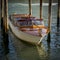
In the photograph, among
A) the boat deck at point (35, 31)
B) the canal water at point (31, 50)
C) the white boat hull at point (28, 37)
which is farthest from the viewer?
the boat deck at point (35, 31)

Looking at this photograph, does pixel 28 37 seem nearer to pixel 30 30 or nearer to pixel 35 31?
pixel 30 30

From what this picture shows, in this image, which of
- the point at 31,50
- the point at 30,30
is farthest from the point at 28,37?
the point at 31,50

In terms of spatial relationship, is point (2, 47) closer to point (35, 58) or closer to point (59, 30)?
point (35, 58)

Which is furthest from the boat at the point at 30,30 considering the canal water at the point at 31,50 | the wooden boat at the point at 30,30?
the canal water at the point at 31,50

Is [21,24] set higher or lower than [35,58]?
higher

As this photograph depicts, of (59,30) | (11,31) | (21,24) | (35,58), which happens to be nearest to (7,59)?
(35,58)

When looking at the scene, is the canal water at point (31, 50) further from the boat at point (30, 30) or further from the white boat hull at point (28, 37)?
the boat at point (30, 30)

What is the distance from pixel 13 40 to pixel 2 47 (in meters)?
3.15

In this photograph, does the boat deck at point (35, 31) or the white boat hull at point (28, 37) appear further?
the boat deck at point (35, 31)

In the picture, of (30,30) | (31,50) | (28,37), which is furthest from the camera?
(30,30)

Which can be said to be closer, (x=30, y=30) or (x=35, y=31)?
(x=35, y=31)

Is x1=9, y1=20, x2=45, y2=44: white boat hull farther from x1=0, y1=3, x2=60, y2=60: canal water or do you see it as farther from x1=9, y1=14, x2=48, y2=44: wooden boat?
x1=0, y1=3, x2=60, y2=60: canal water

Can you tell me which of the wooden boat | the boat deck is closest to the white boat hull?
the wooden boat

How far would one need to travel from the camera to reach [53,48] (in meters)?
26.9
